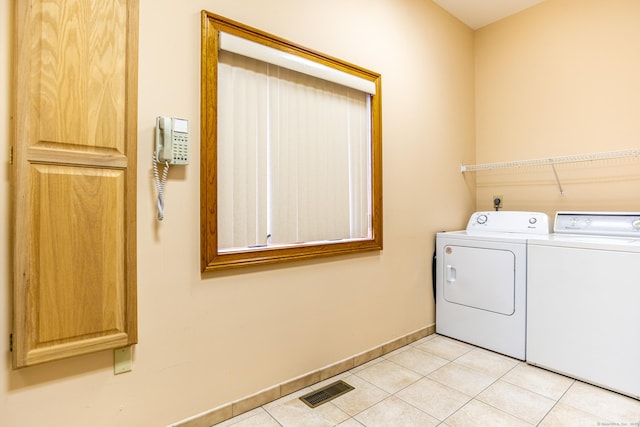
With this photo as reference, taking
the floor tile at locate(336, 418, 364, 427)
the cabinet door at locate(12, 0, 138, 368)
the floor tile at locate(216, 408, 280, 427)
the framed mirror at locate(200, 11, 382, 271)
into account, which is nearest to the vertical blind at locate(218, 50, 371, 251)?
the framed mirror at locate(200, 11, 382, 271)

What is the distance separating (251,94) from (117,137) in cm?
71

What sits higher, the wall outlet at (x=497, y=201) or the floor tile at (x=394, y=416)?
the wall outlet at (x=497, y=201)

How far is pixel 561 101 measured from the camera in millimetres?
2797

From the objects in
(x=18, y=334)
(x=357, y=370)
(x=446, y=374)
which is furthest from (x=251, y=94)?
(x=446, y=374)

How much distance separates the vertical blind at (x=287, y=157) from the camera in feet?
5.76

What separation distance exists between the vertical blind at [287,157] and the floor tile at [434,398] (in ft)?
3.30

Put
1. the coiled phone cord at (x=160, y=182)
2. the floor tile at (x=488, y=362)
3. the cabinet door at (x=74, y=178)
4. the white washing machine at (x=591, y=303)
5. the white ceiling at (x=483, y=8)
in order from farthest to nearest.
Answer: the white ceiling at (x=483, y=8) < the floor tile at (x=488, y=362) < the white washing machine at (x=591, y=303) < the coiled phone cord at (x=160, y=182) < the cabinet door at (x=74, y=178)

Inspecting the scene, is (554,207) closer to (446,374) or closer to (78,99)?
(446,374)

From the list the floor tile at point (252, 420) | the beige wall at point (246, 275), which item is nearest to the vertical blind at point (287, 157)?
the beige wall at point (246, 275)

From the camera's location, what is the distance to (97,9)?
1.36 meters

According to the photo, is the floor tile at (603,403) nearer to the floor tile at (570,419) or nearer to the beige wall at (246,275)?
the floor tile at (570,419)

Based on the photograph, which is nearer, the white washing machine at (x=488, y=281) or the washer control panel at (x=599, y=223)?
the washer control panel at (x=599, y=223)

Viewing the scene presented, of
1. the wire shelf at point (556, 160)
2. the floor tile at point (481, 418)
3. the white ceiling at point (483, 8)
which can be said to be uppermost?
the white ceiling at point (483, 8)

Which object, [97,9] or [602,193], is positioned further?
[602,193]
